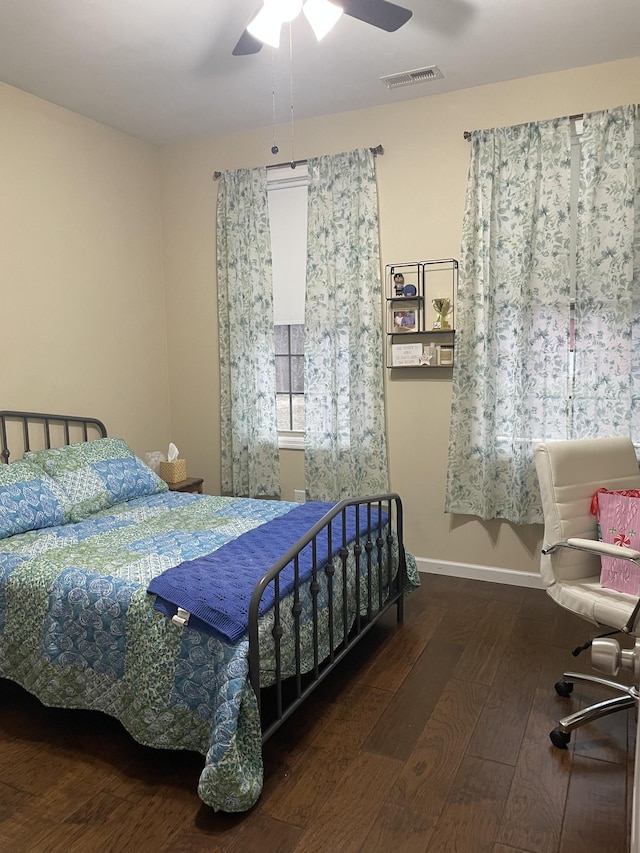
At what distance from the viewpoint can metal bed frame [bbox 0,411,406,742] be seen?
2238 millimetres

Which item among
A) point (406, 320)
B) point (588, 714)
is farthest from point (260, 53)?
point (588, 714)

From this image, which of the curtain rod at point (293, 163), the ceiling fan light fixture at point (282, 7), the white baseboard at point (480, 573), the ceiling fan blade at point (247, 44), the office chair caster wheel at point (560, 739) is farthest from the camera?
the curtain rod at point (293, 163)

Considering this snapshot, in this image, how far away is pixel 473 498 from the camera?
3936mm

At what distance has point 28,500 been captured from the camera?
10.1ft

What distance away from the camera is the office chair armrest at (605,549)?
2359mm

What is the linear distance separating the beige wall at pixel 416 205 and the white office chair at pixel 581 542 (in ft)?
3.45

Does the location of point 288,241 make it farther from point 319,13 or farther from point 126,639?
point 126,639

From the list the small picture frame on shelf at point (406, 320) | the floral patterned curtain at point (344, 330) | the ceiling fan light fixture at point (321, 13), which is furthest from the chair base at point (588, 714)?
the ceiling fan light fixture at point (321, 13)

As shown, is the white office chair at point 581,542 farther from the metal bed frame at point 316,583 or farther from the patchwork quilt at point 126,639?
the patchwork quilt at point 126,639

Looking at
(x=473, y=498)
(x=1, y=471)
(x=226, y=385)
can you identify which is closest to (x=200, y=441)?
(x=226, y=385)

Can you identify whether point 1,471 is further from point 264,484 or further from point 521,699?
point 521,699

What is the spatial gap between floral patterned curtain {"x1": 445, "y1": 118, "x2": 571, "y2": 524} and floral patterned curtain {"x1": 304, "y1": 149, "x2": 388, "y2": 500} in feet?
1.83

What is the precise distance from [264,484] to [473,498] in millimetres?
1469

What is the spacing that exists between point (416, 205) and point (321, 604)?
258cm
